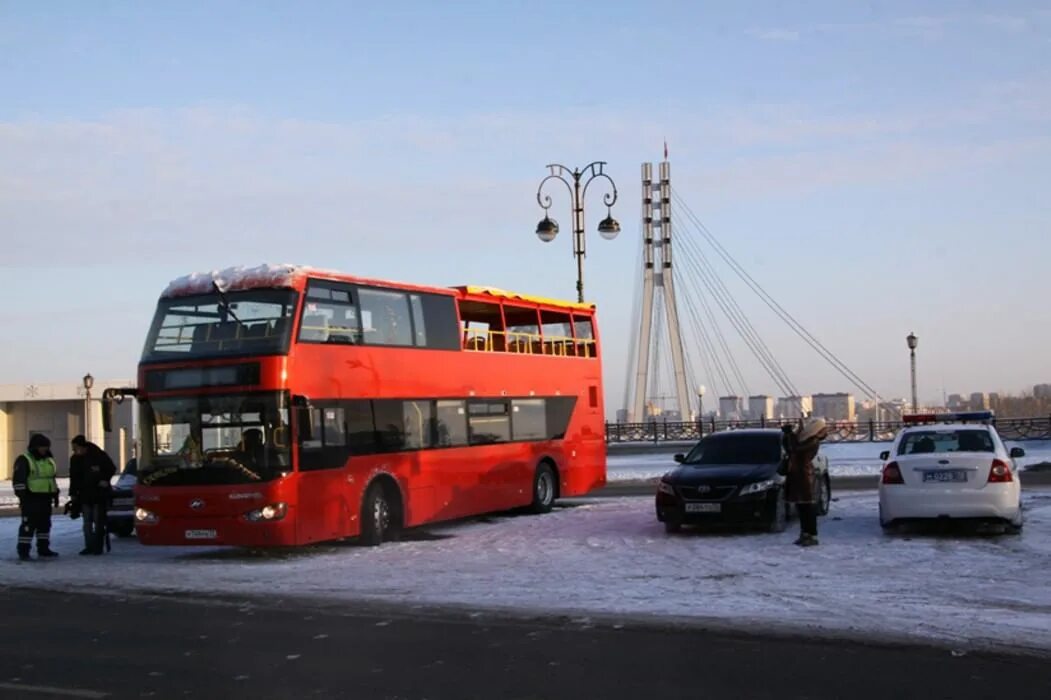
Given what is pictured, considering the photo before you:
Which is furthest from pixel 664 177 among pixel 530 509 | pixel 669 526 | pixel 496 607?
pixel 496 607

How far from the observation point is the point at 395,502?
1972 centimetres

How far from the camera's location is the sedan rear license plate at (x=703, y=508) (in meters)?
18.3

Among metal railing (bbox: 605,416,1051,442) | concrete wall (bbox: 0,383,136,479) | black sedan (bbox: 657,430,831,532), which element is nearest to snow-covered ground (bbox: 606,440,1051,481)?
metal railing (bbox: 605,416,1051,442)

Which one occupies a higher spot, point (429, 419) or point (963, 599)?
point (429, 419)

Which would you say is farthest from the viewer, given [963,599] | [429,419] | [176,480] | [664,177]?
[664,177]

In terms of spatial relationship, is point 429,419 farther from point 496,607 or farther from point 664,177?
point 664,177

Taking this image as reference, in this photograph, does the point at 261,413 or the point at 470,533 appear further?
the point at 470,533

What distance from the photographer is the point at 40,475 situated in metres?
18.9

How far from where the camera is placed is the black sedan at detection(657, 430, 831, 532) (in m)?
18.3

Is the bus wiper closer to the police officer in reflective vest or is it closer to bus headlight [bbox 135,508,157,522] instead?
bus headlight [bbox 135,508,157,522]

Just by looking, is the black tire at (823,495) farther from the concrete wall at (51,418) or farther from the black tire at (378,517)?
the concrete wall at (51,418)

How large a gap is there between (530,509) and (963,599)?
12.7 m

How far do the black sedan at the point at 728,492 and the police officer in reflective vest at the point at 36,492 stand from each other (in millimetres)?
9056

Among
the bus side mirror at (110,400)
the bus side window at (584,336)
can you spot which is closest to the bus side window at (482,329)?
the bus side window at (584,336)
